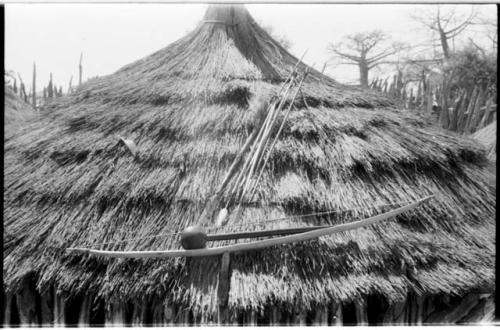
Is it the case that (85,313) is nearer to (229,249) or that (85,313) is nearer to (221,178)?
(229,249)

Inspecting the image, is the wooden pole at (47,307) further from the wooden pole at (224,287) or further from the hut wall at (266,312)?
the wooden pole at (224,287)

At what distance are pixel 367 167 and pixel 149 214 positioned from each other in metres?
1.72

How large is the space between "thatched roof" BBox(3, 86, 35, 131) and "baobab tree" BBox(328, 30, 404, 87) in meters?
3.27

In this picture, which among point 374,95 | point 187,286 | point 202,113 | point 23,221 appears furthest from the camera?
point 374,95

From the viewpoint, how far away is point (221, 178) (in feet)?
13.0

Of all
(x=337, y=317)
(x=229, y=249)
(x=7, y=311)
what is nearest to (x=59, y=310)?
(x=7, y=311)

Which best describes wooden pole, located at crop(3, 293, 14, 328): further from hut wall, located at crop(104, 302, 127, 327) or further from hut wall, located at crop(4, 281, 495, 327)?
hut wall, located at crop(104, 302, 127, 327)

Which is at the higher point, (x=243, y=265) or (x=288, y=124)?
(x=288, y=124)

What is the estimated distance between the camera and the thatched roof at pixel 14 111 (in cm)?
540

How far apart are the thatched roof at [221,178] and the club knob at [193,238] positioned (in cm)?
13

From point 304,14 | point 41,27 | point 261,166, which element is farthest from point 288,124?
point 41,27

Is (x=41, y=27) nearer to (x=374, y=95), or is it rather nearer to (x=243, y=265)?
(x=243, y=265)

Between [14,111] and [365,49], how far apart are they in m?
4.24

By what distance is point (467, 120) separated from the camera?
887 cm
